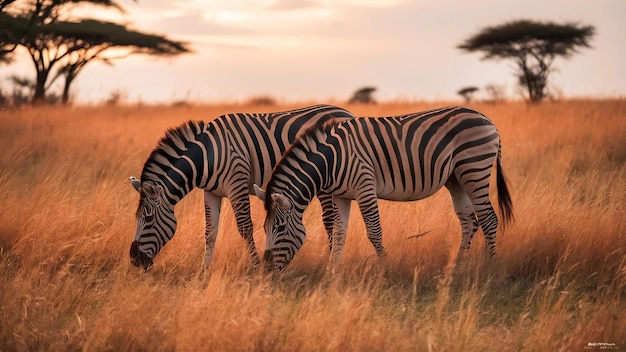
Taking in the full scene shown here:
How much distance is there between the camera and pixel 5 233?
706 centimetres

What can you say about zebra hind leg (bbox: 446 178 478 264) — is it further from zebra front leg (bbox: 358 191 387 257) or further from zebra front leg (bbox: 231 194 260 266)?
zebra front leg (bbox: 231 194 260 266)

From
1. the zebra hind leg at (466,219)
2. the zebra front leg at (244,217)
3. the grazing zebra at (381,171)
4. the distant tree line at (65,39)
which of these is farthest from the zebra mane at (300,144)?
the distant tree line at (65,39)

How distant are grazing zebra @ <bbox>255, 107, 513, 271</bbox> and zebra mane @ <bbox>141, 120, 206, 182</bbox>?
93 centimetres

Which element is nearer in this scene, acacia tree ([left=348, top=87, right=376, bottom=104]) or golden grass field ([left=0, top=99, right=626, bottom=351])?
golden grass field ([left=0, top=99, right=626, bottom=351])

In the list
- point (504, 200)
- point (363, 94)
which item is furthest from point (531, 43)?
point (504, 200)

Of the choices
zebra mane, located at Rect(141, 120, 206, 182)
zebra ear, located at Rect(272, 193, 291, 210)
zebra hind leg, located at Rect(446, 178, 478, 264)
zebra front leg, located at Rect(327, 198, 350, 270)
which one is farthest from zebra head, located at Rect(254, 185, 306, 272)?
zebra hind leg, located at Rect(446, 178, 478, 264)

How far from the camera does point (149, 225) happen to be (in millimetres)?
6121

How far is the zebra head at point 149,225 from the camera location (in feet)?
20.0

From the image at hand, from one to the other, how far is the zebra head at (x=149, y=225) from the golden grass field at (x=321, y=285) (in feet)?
0.53

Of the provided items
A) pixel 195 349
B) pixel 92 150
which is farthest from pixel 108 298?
pixel 92 150

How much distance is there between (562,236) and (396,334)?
101 inches

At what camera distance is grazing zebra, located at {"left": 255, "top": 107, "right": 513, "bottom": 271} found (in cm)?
595

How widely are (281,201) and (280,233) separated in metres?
0.27

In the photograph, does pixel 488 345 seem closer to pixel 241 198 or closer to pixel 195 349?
pixel 195 349
